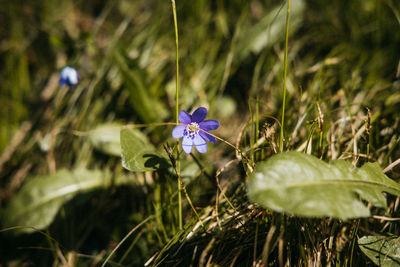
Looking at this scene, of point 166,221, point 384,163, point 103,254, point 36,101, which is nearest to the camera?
point 384,163

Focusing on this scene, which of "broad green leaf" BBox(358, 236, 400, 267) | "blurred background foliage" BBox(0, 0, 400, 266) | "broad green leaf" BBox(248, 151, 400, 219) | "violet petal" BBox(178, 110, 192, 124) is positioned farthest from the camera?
"blurred background foliage" BBox(0, 0, 400, 266)

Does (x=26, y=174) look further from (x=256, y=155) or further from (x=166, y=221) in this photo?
(x=256, y=155)

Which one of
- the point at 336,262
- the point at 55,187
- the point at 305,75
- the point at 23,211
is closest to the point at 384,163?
the point at 336,262

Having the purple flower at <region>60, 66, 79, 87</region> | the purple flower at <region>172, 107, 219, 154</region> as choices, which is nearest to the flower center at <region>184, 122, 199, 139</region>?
the purple flower at <region>172, 107, 219, 154</region>

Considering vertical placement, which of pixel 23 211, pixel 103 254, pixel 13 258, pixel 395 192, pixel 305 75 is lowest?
pixel 13 258

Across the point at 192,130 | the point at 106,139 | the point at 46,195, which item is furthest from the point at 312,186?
the point at 46,195

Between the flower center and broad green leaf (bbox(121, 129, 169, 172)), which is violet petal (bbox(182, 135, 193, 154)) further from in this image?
broad green leaf (bbox(121, 129, 169, 172))
